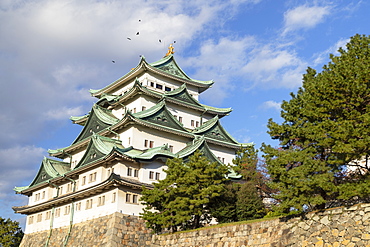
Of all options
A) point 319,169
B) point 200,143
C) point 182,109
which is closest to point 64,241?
point 200,143

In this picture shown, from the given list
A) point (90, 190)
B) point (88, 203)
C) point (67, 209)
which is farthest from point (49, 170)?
point (90, 190)

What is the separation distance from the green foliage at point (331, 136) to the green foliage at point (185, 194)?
22.7ft

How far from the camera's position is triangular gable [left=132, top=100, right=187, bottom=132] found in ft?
131

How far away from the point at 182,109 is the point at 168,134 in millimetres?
5249

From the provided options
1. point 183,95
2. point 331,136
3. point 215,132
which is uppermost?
point 183,95

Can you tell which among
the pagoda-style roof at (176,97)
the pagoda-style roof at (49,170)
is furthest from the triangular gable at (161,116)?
the pagoda-style roof at (49,170)

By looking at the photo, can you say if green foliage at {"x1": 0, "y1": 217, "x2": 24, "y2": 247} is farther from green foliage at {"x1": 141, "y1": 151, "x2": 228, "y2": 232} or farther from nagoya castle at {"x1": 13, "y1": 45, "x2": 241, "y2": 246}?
green foliage at {"x1": 141, "y1": 151, "x2": 228, "y2": 232}

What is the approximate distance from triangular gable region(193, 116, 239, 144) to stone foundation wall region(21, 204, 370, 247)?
13161mm

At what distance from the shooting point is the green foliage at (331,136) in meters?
20.1

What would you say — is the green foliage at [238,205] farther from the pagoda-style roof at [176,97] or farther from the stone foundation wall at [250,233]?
the pagoda-style roof at [176,97]

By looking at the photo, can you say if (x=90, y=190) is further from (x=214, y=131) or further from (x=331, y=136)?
(x=331, y=136)

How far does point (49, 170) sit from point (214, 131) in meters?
18.5

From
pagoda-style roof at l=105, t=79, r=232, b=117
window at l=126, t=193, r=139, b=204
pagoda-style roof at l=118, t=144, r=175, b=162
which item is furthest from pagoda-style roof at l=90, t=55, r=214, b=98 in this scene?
window at l=126, t=193, r=139, b=204

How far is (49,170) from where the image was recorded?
44.8 meters
